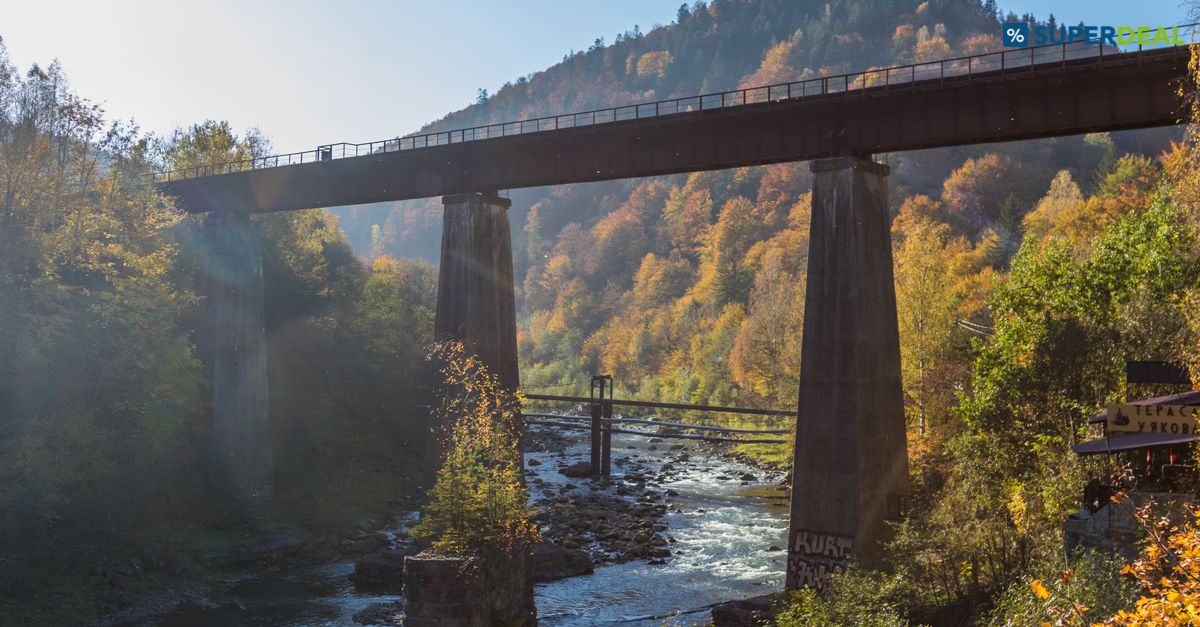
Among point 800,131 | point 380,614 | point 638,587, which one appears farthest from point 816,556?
point 380,614

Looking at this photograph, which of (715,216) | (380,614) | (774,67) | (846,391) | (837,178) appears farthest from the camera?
(774,67)

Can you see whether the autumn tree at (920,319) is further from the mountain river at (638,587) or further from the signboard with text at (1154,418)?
the signboard with text at (1154,418)

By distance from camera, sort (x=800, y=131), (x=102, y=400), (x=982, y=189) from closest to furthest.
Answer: (x=800, y=131), (x=102, y=400), (x=982, y=189)

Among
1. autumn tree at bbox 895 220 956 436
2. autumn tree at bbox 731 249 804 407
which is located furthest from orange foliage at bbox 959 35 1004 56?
autumn tree at bbox 895 220 956 436

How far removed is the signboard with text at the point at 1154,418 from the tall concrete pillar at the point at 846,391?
12.0 meters

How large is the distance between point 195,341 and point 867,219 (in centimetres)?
3255

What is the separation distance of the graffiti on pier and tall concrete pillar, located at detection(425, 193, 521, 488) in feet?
36.6

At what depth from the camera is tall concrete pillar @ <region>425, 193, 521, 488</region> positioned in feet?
87.6

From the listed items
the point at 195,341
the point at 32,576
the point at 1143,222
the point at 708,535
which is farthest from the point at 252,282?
the point at 1143,222

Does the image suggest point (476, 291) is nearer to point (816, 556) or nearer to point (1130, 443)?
point (816, 556)

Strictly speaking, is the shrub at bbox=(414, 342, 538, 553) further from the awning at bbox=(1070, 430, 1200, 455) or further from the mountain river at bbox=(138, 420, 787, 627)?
the awning at bbox=(1070, 430, 1200, 455)

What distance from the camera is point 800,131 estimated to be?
23.4 meters

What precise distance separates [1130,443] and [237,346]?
35.0 meters

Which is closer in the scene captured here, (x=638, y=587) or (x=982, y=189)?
(x=638, y=587)
